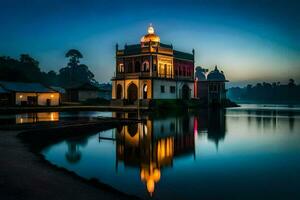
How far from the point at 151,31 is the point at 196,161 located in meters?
56.6

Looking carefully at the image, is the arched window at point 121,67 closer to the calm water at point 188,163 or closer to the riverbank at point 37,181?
the calm water at point 188,163

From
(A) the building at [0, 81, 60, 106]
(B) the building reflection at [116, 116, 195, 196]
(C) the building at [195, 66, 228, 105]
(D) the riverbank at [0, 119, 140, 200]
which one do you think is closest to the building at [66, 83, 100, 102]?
(A) the building at [0, 81, 60, 106]

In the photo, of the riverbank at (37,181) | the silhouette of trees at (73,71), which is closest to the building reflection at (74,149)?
the riverbank at (37,181)

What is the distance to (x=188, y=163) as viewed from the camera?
1625 cm

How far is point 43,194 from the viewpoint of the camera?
31.5 ft

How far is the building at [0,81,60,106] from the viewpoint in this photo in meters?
60.9

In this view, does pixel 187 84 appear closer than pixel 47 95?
No

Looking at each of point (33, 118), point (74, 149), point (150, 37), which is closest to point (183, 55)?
point (150, 37)

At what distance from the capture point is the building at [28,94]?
60.9 metres

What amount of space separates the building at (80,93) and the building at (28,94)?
468 inches

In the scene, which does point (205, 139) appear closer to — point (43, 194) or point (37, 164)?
point (37, 164)

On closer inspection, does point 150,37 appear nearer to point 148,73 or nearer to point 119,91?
point 148,73

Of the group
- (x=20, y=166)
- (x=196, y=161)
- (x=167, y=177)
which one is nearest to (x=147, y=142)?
(x=196, y=161)

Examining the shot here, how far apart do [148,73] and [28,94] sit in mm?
25298
